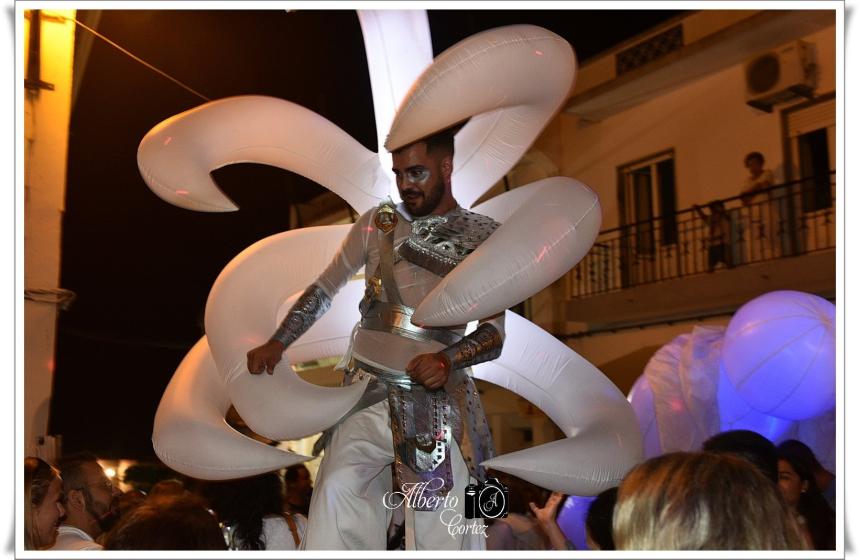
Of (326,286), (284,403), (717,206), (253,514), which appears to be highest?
(717,206)

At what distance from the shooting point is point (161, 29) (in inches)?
189

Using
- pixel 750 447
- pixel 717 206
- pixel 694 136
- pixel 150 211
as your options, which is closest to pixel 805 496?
pixel 750 447

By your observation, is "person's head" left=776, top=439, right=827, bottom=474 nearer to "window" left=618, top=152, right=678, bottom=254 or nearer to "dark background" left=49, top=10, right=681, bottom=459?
"dark background" left=49, top=10, right=681, bottom=459

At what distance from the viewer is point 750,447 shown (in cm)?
325

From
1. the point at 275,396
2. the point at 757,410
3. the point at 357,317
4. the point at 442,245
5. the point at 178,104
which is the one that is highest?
the point at 178,104

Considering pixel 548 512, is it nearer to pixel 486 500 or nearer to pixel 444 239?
pixel 486 500

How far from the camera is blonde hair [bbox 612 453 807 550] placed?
1.36 m

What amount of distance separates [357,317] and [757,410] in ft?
8.23

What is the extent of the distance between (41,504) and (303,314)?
87cm

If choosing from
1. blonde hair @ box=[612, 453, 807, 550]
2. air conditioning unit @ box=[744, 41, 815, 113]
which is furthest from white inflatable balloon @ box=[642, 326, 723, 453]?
air conditioning unit @ box=[744, 41, 815, 113]

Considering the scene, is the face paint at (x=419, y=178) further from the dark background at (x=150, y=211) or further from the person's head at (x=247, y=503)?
the dark background at (x=150, y=211)

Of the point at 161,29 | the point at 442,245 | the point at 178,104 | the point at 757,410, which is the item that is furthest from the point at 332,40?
the point at 442,245

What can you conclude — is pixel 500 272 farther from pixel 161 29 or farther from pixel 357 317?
pixel 161 29

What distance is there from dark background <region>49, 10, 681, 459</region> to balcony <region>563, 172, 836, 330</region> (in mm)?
3148
